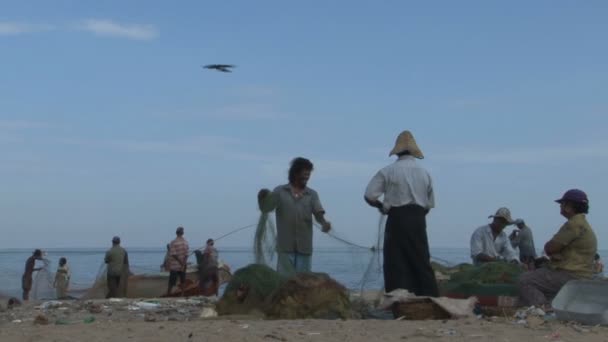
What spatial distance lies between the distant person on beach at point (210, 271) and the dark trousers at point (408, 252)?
774 centimetres

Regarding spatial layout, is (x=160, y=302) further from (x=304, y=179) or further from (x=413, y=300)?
(x=413, y=300)

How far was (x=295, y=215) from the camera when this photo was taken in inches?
348

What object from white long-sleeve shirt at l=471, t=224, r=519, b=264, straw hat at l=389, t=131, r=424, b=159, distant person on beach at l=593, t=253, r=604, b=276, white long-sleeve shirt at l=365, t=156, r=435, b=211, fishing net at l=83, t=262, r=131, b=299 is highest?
straw hat at l=389, t=131, r=424, b=159

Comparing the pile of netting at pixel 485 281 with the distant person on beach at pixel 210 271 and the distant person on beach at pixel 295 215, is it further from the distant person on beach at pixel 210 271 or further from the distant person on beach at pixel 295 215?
the distant person on beach at pixel 210 271

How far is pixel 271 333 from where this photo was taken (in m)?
6.43

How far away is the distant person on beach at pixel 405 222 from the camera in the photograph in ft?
26.4

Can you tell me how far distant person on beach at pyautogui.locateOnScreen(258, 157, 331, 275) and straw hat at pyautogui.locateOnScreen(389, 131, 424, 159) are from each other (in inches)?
35.3

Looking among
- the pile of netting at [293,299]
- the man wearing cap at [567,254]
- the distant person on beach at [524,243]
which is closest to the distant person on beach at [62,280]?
the distant person on beach at [524,243]

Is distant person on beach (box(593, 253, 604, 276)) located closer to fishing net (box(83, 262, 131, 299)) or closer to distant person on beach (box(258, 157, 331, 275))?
distant person on beach (box(258, 157, 331, 275))

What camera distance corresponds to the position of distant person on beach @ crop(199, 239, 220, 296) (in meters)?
15.9

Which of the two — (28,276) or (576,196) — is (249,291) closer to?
(576,196)

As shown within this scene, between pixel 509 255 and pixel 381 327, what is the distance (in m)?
4.39

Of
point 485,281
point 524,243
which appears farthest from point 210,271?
point 485,281

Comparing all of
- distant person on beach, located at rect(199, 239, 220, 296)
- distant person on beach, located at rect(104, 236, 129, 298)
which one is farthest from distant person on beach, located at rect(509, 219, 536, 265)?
distant person on beach, located at rect(104, 236, 129, 298)
